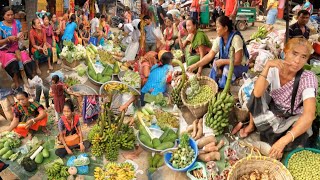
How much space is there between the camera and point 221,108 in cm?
353

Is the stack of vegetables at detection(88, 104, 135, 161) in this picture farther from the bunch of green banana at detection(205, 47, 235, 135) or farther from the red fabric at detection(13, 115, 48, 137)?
the bunch of green banana at detection(205, 47, 235, 135)

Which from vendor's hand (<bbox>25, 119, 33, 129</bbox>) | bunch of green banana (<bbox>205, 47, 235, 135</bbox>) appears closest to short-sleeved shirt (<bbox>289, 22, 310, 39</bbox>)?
bunch of green banana (<bbox>205, 47, 235, 135</bbox>)

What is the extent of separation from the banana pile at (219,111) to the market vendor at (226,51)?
1.75ft

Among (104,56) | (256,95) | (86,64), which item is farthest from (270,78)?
(86,64)

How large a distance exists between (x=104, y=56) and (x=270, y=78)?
3243 mm

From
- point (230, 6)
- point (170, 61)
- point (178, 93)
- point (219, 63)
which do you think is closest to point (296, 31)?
point (230, 6)

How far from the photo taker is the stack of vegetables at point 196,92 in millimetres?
3952

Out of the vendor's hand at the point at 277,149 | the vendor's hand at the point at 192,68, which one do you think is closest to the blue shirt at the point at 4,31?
the vendor's hand at the point at 192,68

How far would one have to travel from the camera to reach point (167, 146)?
3805 mm

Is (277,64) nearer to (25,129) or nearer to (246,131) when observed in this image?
(246,131)

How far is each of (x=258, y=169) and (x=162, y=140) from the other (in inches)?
50.2

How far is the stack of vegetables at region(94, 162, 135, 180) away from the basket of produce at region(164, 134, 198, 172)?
42 cm

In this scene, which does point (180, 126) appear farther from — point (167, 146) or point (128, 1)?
point (128, 1)

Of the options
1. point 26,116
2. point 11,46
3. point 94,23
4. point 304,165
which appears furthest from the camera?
point 94,23
